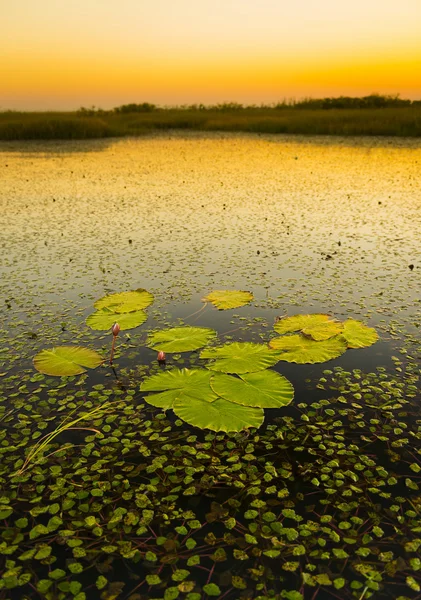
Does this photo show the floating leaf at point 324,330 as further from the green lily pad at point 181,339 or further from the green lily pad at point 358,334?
the green lily pad at point 181,339

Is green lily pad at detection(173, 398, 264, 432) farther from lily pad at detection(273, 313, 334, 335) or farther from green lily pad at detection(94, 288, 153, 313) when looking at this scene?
green lily pad at detection(94, 288, 153, 313)

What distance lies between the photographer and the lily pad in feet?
9.87

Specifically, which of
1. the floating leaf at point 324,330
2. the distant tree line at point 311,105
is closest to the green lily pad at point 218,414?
the floating leaf at point 324,330

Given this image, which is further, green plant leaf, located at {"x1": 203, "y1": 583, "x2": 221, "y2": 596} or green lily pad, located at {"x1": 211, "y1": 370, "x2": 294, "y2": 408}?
green lily pad, located at {"x1": 211, "y1": 370, "x2": 294, "y2": 408}

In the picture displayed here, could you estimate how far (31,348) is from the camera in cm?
290

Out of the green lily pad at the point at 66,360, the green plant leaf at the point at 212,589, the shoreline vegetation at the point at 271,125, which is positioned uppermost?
the shoreline vegetation at the point at 271,125

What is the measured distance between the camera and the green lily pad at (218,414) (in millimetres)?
2041

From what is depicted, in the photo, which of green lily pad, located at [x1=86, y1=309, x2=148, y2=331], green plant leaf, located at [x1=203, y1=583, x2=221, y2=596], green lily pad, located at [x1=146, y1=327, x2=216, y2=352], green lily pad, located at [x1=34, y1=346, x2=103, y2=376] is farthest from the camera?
green lily pad, located at [x1=86, y1=309, x2=148, y2=331]

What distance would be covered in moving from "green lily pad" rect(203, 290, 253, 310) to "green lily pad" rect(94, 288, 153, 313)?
0.49 meters

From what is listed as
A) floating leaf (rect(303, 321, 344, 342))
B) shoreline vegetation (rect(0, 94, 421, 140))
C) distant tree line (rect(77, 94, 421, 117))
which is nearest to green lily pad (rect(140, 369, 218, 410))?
floating leaf (rect(303, 321, 344, 342))

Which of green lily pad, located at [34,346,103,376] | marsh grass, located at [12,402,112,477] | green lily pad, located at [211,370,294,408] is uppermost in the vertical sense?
green lily pad, located at [211,370,294,408]

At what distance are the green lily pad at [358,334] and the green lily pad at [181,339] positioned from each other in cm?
90

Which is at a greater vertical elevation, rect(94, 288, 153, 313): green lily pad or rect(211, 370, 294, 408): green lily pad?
rect(94, 288, 153, 313): green lily pad

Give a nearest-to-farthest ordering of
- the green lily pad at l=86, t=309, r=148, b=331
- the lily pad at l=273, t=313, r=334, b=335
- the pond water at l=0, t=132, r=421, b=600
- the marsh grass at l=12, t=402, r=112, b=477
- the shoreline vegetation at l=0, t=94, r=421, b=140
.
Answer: the pond water at l=0, t=132, r=421, b=600 < the marsh grass at l=12, t=402, r=112, b=477 < the lily pad at l=273, t=313, r=334, b=335 < the green lily pad at l=86, t=309, r=148, b=331 < the shoreline vegetation at l=0, t=94, r=421, b=140
